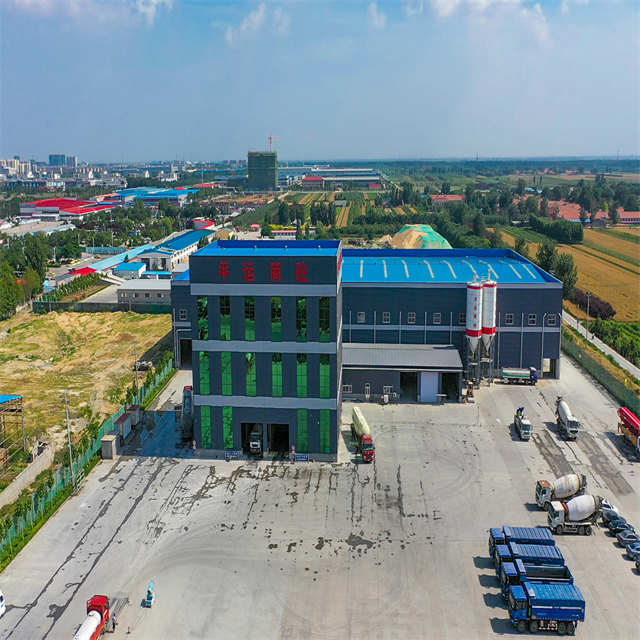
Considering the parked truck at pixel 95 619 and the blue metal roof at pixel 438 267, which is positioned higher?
the blue metal roof at pixel 438 267

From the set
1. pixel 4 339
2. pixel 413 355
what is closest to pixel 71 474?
pixel 413 355

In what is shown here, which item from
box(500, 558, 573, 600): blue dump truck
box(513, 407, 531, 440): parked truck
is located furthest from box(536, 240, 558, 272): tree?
box(500, 558, 573, 600): blue dump truck

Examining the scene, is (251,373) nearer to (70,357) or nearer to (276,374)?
(276,374)

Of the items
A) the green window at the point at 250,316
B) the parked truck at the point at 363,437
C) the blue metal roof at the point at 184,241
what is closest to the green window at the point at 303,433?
the parked truck at the point at 363,437

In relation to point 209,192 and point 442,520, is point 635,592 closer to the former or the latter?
point 442,520

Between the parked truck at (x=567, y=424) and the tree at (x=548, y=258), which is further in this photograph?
the tree at (x=548, y=258)

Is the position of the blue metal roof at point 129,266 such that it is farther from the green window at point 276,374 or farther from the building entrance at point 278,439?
the green window at point 276,374
